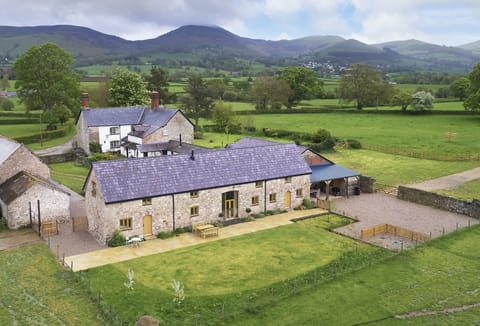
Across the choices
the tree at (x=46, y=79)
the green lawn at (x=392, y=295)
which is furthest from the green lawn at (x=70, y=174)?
the green lawn at (x=392, y=295)

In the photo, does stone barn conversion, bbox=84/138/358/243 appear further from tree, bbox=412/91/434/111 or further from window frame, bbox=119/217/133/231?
tree, bbox=412/91/434/111

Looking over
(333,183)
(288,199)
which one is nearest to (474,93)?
(333,183)

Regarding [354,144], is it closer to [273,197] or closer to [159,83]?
[273,197]

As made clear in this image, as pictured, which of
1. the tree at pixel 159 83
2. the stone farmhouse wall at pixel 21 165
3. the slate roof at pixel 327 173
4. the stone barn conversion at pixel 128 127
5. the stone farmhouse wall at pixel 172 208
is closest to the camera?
the stone farmhouse wall at pixel 172 208

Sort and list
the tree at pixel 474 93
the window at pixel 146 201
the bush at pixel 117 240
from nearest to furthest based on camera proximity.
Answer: the bush at pixel 117 240, the window at pixel 146 201, the tree at pixel 474 93

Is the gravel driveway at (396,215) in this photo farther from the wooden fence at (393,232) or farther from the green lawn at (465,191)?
the green lawn at (465,191)

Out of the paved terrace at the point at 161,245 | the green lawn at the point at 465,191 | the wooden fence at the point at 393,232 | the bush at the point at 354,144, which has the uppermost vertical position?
the bush at the point at 354,144
